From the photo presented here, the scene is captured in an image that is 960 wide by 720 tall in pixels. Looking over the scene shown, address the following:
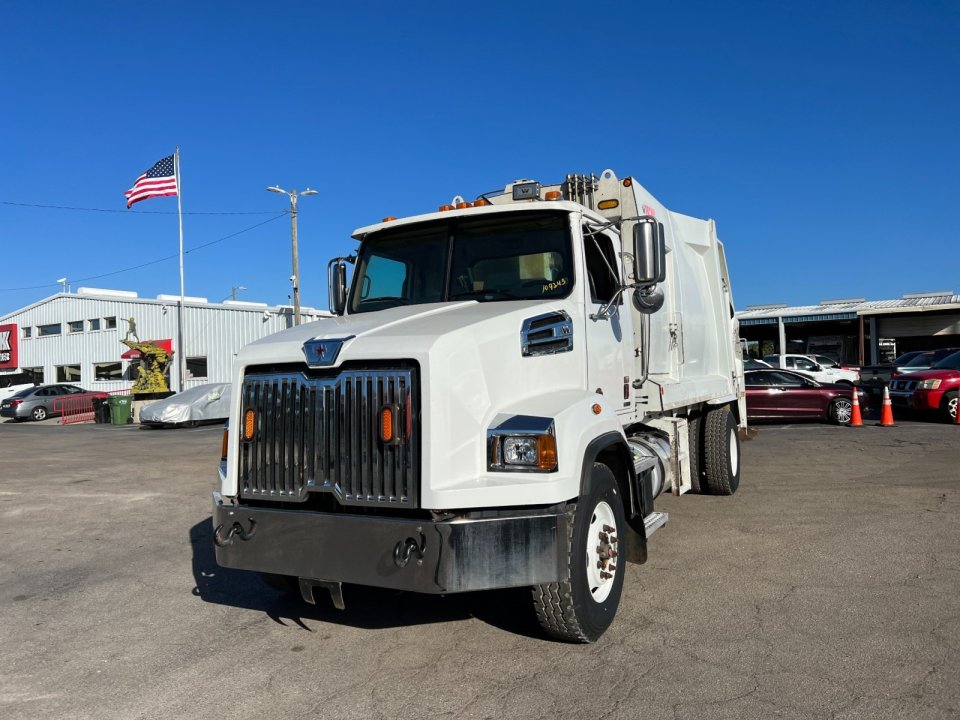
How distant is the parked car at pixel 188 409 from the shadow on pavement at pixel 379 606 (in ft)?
58.0

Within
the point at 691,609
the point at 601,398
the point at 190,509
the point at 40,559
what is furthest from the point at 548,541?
the point at 190,509

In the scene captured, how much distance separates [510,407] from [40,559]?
500 cm

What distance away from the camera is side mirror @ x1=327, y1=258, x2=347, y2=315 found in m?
5.76

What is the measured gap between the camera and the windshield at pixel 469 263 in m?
4.84

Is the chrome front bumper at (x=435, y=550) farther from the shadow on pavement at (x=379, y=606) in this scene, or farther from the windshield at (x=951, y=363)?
the windshield at (x=951, y=363)

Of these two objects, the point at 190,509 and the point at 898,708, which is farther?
the point at 190,509

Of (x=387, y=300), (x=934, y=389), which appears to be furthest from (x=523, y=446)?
(x=934, y=389)

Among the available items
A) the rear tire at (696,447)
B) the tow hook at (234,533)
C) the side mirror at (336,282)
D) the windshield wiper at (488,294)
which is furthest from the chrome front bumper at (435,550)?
the rear tire at (696,447)

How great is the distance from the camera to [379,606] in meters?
4.88

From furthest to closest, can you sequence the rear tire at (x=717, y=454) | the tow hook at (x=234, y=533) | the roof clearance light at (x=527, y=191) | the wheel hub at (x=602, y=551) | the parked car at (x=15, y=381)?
1. the parked car at (x=15, y=381)
2. the rear tire at (x=717, y=454)
3. the roof clearance light at (x=527, y=191)
4. the wheel hub at (x=602, y=551)
5. the tow hook at (x=234, y=533)

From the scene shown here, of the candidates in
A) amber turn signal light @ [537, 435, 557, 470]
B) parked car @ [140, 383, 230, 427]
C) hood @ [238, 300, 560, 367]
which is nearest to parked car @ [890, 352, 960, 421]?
hood @ [238, 300, 560, 367]

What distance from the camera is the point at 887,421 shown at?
1614cm

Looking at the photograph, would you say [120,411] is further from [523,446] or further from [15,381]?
[523,446]

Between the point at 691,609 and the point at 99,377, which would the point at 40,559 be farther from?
the point at 99,377
